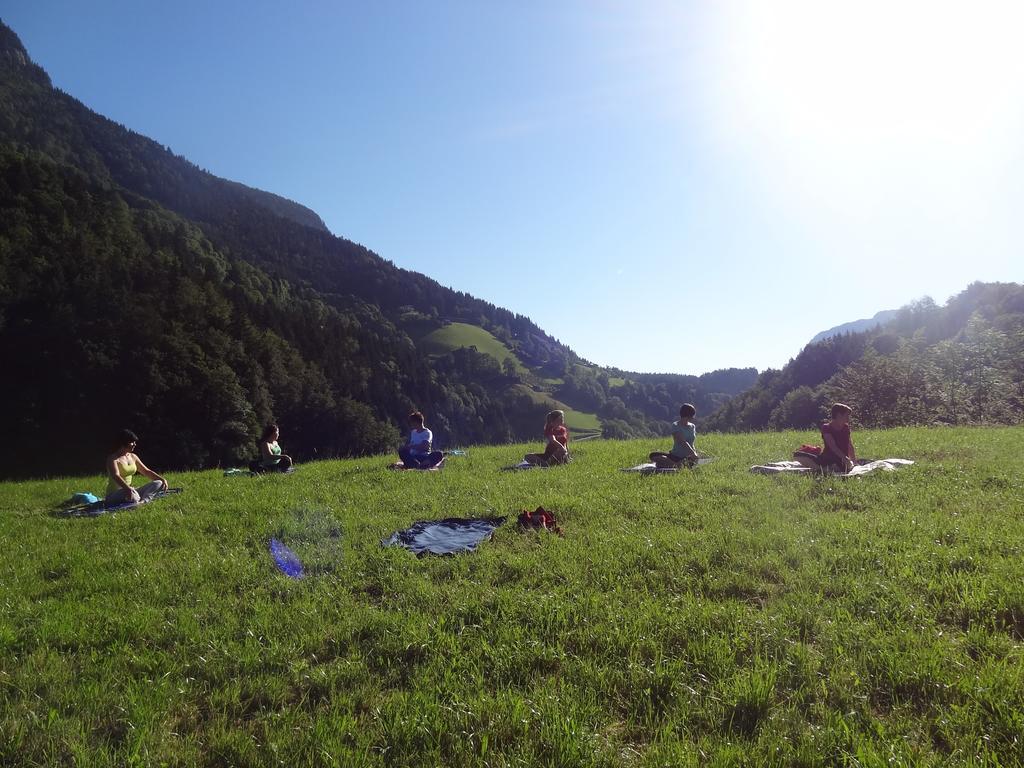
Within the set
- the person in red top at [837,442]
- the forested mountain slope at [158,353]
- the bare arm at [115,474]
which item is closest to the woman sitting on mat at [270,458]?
the bare arm at [115,474]

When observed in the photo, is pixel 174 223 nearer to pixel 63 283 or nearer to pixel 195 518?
pixel 63 283

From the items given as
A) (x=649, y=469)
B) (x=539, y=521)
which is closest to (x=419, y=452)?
(x=649, y=469)

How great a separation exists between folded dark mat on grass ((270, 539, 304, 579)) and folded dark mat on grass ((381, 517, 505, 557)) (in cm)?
116

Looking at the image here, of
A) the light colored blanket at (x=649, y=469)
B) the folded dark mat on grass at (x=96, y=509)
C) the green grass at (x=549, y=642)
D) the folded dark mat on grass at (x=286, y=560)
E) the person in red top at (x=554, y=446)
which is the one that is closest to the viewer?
the green grass at (x=549, y=642)

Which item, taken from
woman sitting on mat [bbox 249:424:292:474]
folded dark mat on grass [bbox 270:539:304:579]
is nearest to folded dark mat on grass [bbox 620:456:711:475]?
folded dark mat on grass [bbox 270:539:304:579]

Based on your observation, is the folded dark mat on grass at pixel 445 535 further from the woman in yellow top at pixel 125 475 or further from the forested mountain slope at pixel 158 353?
the forested mountain slope at pixel 158 353

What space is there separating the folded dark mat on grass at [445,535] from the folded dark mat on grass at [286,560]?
116cm

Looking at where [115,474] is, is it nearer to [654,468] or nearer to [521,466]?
[521,466]

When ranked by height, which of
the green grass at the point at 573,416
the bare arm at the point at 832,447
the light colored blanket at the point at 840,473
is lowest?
the green grass at the point at 573,416

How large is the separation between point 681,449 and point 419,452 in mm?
7375

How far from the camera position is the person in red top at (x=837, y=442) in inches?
451

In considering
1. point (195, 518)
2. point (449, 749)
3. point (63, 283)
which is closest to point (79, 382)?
point (63, 283)

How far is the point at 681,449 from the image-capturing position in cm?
1327

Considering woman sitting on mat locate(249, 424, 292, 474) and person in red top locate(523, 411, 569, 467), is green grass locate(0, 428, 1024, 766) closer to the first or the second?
person in red top locate(523, 411, 569, 467)
